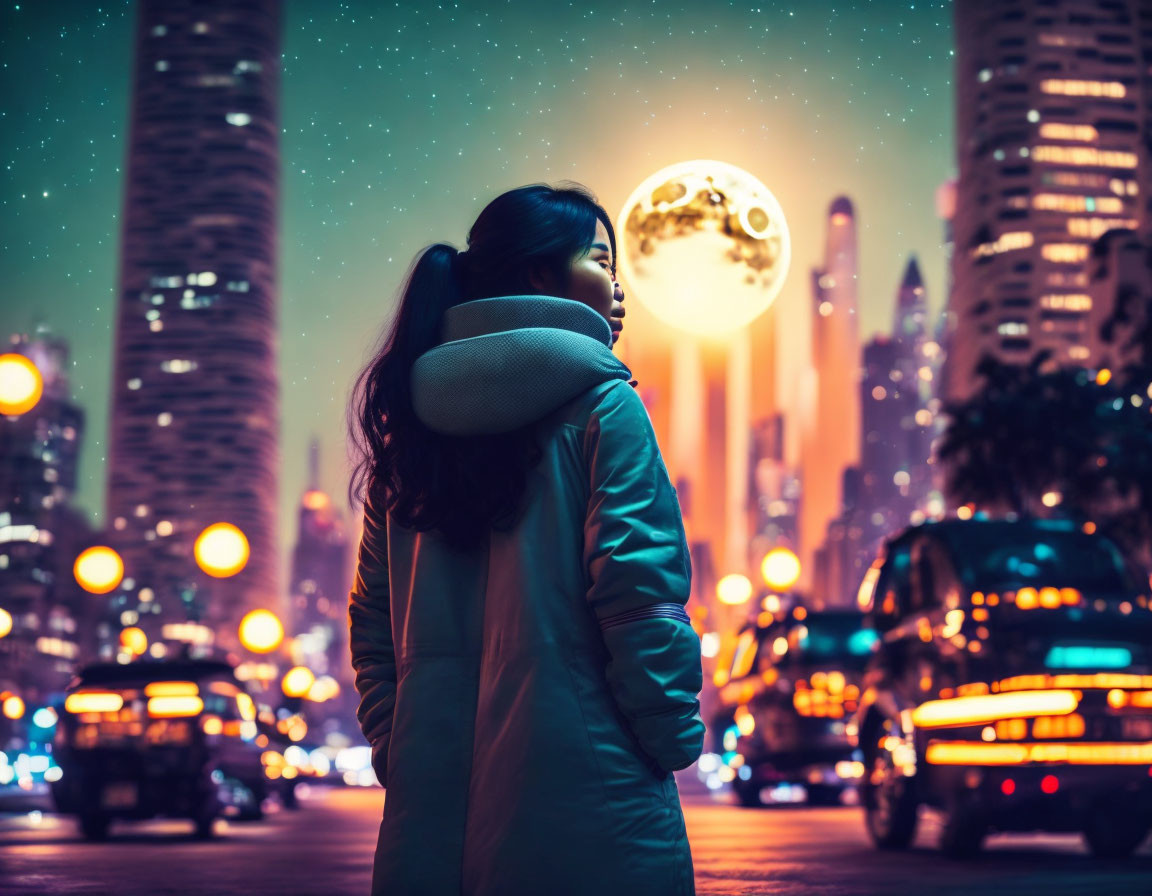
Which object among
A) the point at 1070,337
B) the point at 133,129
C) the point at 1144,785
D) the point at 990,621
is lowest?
the point at 1144,785

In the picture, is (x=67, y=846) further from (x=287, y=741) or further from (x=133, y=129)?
(x=133, y=129)

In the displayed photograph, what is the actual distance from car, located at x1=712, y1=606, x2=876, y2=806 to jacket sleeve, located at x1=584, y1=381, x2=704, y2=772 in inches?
599

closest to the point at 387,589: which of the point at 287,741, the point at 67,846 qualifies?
the point at 67,846

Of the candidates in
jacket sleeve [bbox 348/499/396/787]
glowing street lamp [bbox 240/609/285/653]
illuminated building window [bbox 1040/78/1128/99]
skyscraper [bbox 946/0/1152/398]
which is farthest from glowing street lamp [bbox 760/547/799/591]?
illuminated building window [bbox 1040/78/1128/99]

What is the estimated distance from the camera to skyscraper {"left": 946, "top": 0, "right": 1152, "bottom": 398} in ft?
493

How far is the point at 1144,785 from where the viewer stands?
10.5m

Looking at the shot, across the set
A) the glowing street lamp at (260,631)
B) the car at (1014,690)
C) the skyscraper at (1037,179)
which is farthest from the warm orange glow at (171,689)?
the skyscraper at (1037,179)

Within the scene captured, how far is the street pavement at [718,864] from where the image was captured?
9.45m

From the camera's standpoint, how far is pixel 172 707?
16.1 m

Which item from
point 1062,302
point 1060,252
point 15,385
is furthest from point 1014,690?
point 1062,302

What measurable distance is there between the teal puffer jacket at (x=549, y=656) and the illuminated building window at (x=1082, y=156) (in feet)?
512

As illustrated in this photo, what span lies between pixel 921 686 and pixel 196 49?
470 ft

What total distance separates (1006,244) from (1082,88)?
14.6 m

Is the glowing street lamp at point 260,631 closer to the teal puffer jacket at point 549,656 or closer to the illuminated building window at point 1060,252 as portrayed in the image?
the teal puffer jacket at point 549,656
